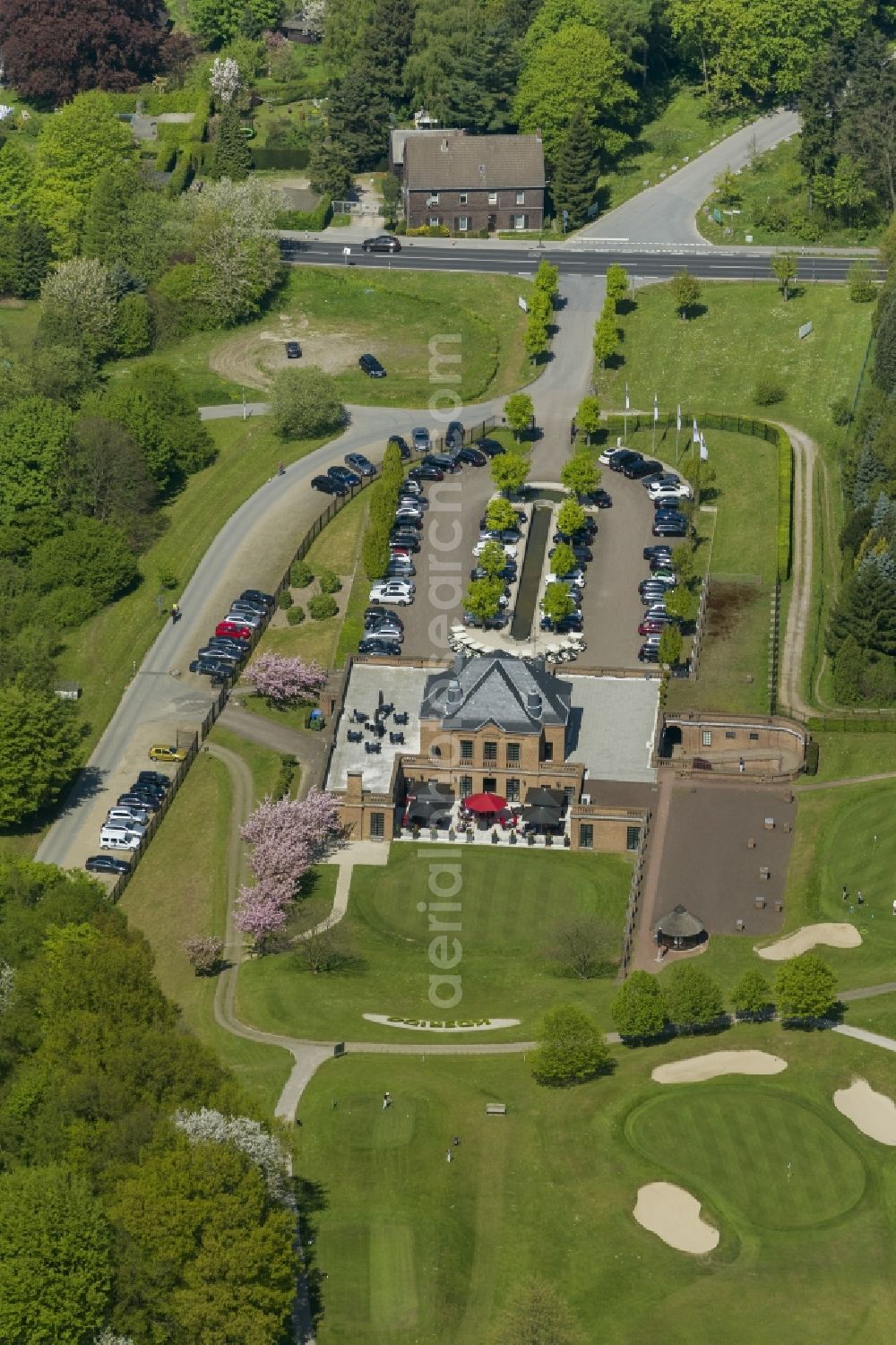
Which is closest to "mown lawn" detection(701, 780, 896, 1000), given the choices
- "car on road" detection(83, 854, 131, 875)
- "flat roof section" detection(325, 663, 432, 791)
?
"flat roof section" detection(325, 663, 432, 791)

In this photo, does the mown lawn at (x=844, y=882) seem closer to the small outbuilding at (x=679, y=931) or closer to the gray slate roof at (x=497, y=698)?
→ the small outbuilding at (x=679, y=931)

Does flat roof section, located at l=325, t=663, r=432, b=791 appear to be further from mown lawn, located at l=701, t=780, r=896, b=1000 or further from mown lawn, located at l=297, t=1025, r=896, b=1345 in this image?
mown lawn, located at l=297, t=1025, r=896, b=1345

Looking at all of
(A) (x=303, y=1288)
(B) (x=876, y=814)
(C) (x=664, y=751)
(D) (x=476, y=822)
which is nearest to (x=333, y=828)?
(D) (x=476, y=822)

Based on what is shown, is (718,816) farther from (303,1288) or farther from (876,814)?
(303,1288)

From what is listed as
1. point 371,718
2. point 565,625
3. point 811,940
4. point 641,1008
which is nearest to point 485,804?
point 371,718

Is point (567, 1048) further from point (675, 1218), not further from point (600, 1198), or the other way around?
point (675, 1218)

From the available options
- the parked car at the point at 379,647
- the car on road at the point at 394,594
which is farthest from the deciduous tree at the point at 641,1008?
the car on road at the point at 394,594
